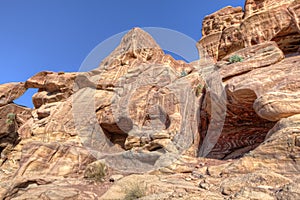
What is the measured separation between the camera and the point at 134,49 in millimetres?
23594

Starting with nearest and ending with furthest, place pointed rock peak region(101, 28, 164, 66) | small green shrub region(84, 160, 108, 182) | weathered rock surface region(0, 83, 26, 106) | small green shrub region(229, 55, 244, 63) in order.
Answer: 1. small green shrub region(84, 160, 108, 182)
2. small green shrub region(229, 55, 244, 63)
3. pointed rock peak region(101, 28, 164, 66)
4. weathered rock surface region(0, 83, 26, 106)

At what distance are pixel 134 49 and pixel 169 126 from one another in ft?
38.9

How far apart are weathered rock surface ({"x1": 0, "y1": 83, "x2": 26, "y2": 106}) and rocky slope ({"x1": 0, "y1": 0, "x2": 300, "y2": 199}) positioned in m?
0.65

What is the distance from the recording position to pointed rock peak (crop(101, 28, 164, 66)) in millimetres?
23312

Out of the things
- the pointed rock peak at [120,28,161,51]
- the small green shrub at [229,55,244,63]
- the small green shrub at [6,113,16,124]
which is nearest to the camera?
the small green shrub at [229,55,244,63]

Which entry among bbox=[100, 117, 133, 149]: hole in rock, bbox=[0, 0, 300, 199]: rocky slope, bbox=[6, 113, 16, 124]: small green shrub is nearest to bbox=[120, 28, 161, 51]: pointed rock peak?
bbox=[0, 0, 300, 199]: rocky slope

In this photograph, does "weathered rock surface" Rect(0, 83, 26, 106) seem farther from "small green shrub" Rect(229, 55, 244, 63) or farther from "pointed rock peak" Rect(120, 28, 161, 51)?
"small green shrub" Rect(229, 55, 244, 63)

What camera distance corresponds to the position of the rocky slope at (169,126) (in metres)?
6.92

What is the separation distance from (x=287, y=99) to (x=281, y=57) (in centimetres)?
423

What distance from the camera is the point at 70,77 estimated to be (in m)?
24.8

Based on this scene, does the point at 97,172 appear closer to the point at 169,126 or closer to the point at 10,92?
the point at 169,126

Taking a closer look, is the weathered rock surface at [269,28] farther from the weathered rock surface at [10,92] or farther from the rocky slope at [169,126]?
the weathered rock surface at [10,92]

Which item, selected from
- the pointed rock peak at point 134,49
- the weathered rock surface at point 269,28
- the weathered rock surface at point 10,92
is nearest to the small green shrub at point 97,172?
the pointed rock peak at point 134,49

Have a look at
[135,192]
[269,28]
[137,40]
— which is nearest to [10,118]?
[137,40]
